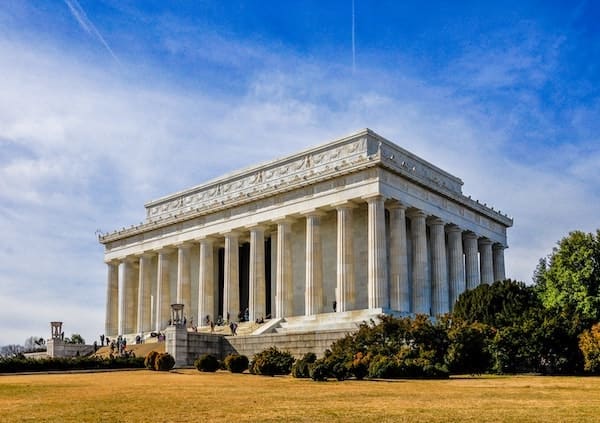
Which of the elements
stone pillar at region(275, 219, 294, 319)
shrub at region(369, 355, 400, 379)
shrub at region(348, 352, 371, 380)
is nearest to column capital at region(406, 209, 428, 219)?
stone pillar at region(275, 219, 294, 319)

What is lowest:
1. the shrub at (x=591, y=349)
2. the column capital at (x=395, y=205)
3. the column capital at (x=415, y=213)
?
the shrub at (x=591, y=349)

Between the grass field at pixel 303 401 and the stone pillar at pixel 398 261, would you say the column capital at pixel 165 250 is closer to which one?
the stone pillar at pixel 398 261

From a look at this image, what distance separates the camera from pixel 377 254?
55.8m

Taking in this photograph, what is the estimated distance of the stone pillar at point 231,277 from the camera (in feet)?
220

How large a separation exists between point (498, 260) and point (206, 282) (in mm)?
29197

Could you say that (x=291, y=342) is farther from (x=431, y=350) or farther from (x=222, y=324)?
(x=222, y=324)

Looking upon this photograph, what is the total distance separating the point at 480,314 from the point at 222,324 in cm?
2774

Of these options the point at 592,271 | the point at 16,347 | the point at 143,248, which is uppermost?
the point at 143,248

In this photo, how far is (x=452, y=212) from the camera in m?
64.9

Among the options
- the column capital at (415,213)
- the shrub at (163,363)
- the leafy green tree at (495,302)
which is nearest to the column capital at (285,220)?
the column capital at (415,213)

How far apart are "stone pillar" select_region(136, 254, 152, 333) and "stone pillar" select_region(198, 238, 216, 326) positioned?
9.82 metres

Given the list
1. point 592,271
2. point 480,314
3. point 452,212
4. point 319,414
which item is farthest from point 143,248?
point 319,414

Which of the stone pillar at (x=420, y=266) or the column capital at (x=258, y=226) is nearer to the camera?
the stone pillar at (x=420, y=266)

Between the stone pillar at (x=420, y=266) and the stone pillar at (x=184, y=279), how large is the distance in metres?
24.2
